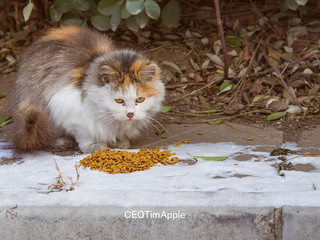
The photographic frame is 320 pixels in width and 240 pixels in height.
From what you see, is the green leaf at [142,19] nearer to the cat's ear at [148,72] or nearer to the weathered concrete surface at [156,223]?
the cat's ear at [148,72]

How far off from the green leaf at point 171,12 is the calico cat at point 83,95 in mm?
963

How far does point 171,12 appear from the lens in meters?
4.78

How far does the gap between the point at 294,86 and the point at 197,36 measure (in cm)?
107

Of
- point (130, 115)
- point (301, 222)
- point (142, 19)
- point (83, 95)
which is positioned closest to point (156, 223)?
point (301, 222)

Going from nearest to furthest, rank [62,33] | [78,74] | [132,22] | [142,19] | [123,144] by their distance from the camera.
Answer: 1. [78,74]
2. [123,144]
3. [62,33]
4. [142,19]
5. [132,22]

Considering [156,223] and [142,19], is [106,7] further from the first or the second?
[156,223]

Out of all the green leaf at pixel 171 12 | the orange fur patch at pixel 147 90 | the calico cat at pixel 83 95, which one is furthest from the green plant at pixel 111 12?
the orange fur patch at pixel 147 90

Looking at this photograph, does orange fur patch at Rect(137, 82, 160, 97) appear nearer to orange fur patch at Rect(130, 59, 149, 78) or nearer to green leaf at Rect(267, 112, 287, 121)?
orange fur patch at Rect(130, 59, 149, 78)

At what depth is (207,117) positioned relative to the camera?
431 centimetres

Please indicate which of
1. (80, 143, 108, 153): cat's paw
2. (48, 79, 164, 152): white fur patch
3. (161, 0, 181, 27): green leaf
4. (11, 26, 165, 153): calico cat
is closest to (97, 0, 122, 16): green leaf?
(11, 26, 165, 153): calico cat

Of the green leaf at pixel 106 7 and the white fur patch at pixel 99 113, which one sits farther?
the green leaf at pixel 106 7

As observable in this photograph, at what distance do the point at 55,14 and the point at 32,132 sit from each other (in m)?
1.42

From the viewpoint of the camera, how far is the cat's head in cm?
339

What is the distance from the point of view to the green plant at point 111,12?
4.05 m
